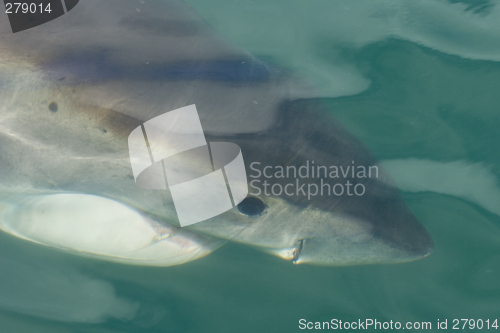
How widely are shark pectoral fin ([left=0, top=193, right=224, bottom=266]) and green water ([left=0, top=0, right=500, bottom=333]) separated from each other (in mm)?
244

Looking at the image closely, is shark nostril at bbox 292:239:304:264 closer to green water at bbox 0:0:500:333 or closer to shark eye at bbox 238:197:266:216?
shark eye at bbox 238:197:266:216

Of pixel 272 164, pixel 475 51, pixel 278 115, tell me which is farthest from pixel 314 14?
pixel 272 164

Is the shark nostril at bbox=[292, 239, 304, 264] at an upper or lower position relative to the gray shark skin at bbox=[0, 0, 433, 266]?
lower

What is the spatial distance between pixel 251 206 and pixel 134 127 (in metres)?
0.62

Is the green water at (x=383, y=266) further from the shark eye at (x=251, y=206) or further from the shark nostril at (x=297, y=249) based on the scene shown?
the shark eye at (x=251, y=206)

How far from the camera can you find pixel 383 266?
95.8 inches

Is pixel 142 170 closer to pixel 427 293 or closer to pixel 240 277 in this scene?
pixel 240 277

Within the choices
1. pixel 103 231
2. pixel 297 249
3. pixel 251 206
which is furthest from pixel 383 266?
pixel 103 231

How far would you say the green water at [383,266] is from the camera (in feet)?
7.72

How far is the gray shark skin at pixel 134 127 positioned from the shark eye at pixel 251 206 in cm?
3

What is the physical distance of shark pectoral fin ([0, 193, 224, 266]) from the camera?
2127mm

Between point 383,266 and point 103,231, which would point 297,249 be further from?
point 103,231

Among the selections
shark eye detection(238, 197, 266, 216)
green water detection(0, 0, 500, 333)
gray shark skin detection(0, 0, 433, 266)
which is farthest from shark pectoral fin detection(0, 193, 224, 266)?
shark eye detection(238, 197, 266, 216)

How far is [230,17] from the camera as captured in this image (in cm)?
354
